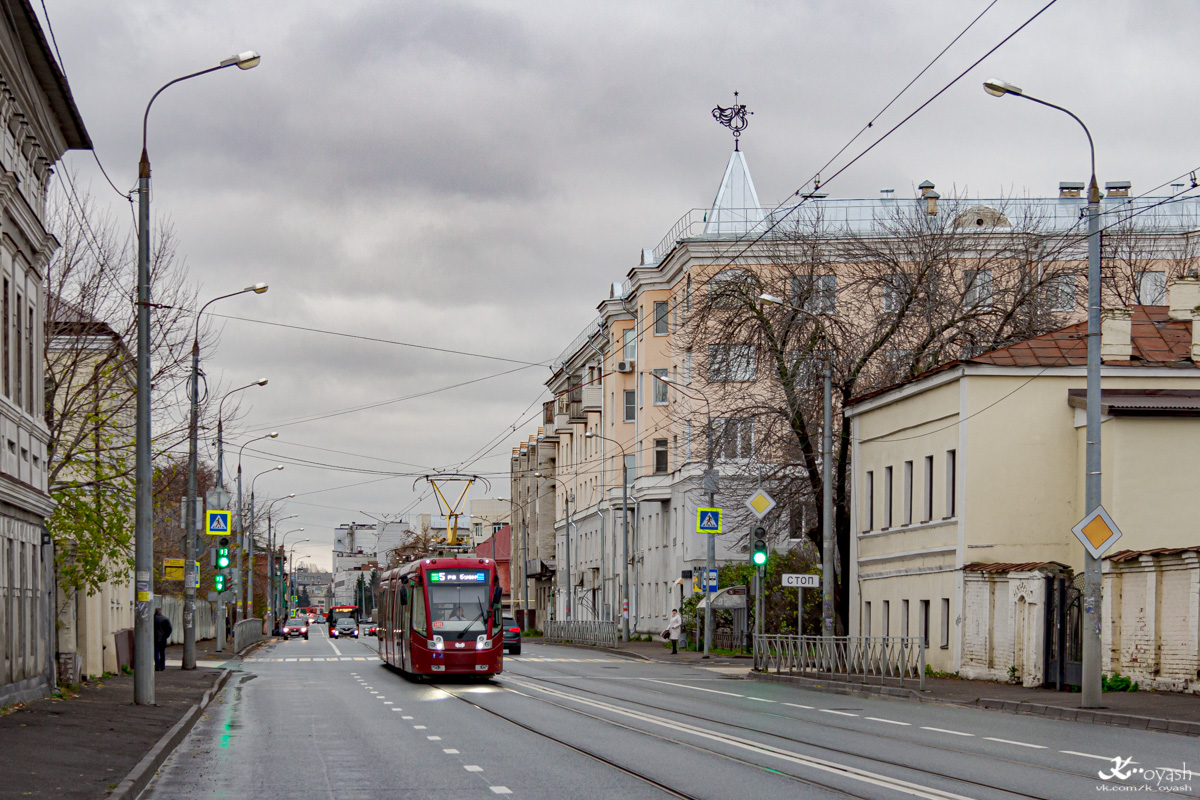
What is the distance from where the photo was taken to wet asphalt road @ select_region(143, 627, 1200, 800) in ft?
43.1

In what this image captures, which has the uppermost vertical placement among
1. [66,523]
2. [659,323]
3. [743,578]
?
[659,323]

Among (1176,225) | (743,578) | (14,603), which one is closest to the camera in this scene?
(14,603)

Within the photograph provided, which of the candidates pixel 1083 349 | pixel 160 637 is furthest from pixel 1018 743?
pixel 160 637

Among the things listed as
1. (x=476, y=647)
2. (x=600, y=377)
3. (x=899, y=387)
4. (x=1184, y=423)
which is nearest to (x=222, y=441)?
(x=476, y=647)

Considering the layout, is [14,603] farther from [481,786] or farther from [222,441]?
[222,441]

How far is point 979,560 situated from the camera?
3300 centimetres

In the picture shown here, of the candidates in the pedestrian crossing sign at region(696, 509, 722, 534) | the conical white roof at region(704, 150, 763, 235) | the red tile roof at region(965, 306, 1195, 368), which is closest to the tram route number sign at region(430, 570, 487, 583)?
the red tile roof at region(965, 306, 1195, 368)

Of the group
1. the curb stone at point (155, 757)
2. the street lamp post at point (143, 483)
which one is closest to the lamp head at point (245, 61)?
the street lamp post at point (143, 483)

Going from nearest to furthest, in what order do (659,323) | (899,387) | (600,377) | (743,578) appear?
(899,387), (743,578), (659,323), (600,377)

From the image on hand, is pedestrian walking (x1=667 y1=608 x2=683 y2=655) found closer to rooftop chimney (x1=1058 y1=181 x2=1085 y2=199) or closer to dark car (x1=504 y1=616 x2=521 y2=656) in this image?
dark car (x1=504 y1=616 x2=521 y2=656)

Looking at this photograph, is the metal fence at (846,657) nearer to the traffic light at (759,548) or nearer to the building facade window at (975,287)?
the traffic light at (759,548)

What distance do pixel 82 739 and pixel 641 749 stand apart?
632cm

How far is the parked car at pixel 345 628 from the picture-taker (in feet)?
380

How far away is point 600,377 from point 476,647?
46.7 metres
